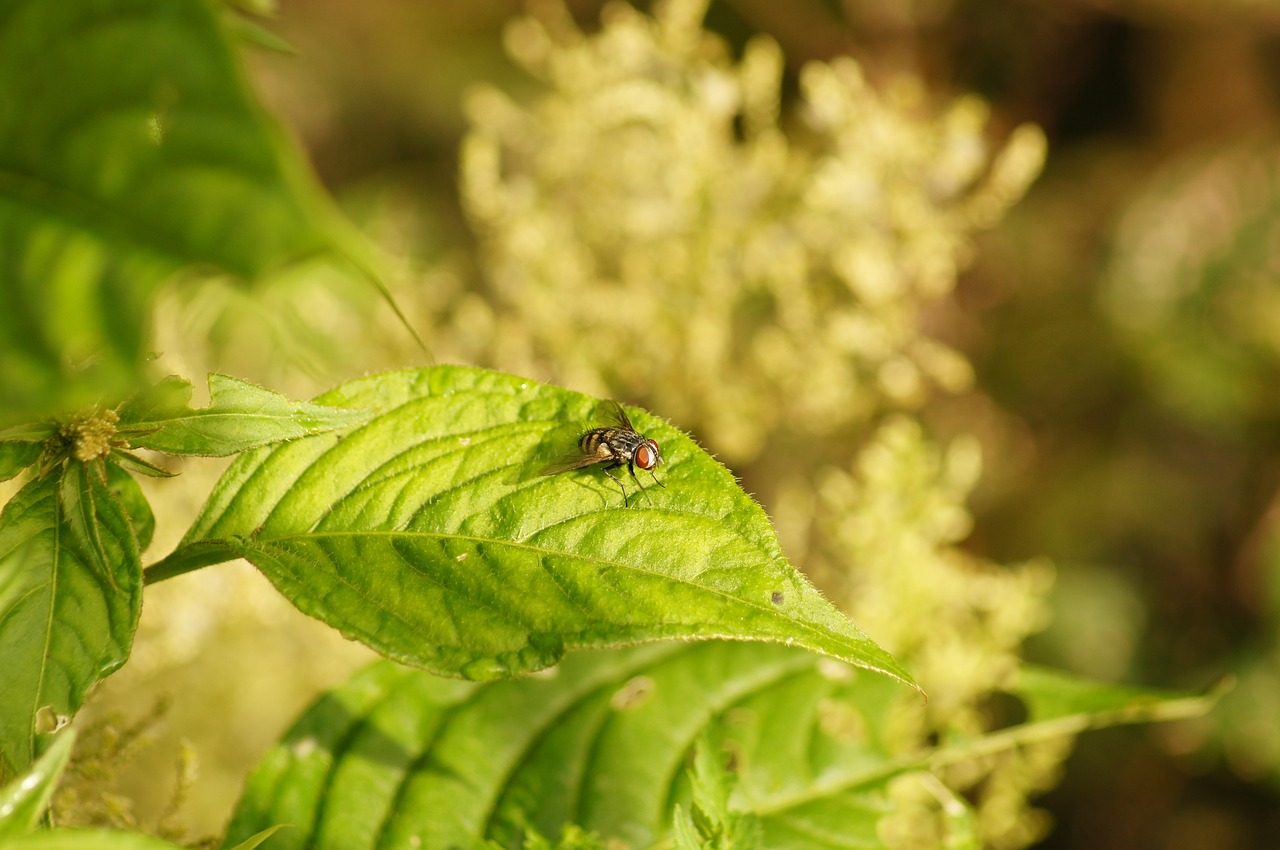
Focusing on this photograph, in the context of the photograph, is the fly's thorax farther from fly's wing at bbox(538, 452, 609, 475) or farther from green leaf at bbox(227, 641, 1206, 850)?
green leaf at bbox(227, 641, 1206, 850)

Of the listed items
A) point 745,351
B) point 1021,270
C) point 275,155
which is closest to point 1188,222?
point 1021,270

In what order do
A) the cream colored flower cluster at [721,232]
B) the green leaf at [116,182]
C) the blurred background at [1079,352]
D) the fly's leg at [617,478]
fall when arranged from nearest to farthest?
the green leaf at [116,182] → the fly's leg at [617,478] → the cream colored flower cluster at [721,232] → the blurred background at [1079,352]

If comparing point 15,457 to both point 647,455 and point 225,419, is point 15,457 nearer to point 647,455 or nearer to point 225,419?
point 225,419

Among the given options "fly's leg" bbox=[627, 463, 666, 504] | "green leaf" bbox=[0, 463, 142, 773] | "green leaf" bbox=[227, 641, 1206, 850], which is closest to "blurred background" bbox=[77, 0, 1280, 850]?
"green leaf" bbox=[227, 641, 1206, 850]

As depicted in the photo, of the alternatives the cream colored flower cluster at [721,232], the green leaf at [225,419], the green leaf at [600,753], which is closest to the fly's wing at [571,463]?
the green leaf at [225,419]

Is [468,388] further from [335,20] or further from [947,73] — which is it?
[335,20]

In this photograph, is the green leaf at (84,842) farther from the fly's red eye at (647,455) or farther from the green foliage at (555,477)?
the fly's red eye at (647,455)
